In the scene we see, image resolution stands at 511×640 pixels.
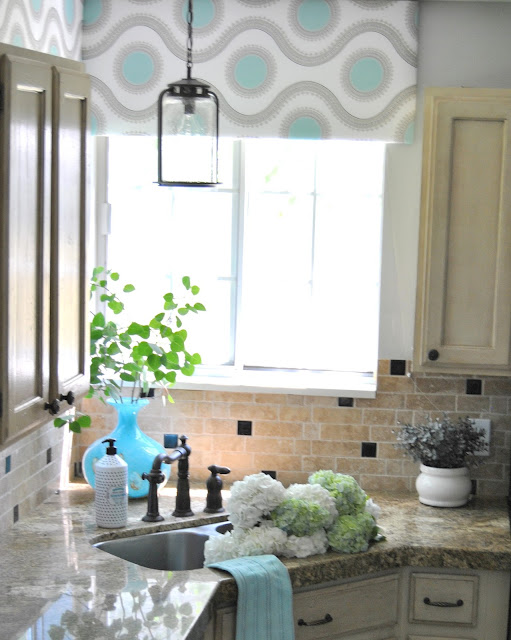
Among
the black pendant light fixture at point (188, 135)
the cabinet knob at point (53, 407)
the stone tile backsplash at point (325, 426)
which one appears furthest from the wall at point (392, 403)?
the cabinet knob at point (53, 407)

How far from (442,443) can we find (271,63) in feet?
4.83

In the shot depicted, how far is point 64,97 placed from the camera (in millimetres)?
2344

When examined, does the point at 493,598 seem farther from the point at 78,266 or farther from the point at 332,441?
the point at 78,266

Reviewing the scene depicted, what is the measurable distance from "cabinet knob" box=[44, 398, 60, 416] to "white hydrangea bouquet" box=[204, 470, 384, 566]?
0.63 m

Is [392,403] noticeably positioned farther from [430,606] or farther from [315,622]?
[315,622]

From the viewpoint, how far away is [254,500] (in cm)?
265

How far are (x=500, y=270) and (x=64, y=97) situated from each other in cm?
148

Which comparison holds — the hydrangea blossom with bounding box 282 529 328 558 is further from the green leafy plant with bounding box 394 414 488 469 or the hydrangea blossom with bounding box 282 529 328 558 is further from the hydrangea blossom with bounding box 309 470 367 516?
the green leafy plant with bounding box 394 414 488 469

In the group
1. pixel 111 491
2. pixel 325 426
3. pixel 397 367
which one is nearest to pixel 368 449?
pixel 325 426

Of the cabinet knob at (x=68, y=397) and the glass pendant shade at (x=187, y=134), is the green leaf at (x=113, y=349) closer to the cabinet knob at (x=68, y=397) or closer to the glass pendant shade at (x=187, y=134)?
the cabinet knob at (x=68, y=397)

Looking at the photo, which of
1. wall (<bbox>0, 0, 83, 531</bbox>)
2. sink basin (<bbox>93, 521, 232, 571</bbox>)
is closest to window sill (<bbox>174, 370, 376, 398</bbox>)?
wall (<bbox>0, 0, 83, 531</bbox>)

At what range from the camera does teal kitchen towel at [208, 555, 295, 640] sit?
8.10 feet

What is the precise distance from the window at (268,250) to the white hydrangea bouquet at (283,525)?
2.74 feet

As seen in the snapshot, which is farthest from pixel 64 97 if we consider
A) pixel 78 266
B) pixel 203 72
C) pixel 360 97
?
pixel 360 97
